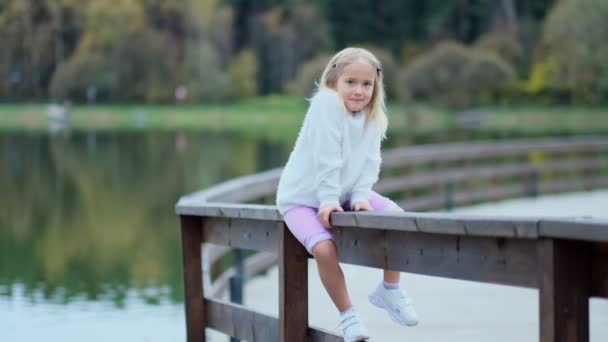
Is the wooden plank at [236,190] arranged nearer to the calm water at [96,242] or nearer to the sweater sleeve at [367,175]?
the calm water at [96,242]

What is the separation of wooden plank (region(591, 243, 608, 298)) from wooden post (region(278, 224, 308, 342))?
1.08 metres

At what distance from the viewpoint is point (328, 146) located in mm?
3162

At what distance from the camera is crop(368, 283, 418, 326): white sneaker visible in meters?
3.35

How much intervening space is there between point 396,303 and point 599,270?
938 millimetres

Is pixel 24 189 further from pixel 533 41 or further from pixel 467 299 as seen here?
pixel 533 41

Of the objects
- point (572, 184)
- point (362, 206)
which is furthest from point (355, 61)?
point (572, 184)

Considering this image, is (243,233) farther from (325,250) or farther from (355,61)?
(355,61)

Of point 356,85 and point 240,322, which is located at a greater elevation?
point 356,85

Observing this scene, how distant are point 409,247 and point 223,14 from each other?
57.4 metres

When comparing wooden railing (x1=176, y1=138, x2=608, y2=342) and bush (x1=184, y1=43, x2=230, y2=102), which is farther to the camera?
bush (x1=184, y1=43, x2=230, y2=102)

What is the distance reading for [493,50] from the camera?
57406 mm

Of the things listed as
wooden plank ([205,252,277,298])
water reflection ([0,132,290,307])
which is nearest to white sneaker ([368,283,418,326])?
wooden plank ([205,252,277,298])

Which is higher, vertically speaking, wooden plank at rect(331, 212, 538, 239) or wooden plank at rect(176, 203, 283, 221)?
wooden plank at rect(331, 212, 538, 239)

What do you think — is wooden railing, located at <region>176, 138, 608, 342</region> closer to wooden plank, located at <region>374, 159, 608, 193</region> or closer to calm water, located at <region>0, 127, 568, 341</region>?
calm water, located at <region>0, 127, 568, 341</region>
